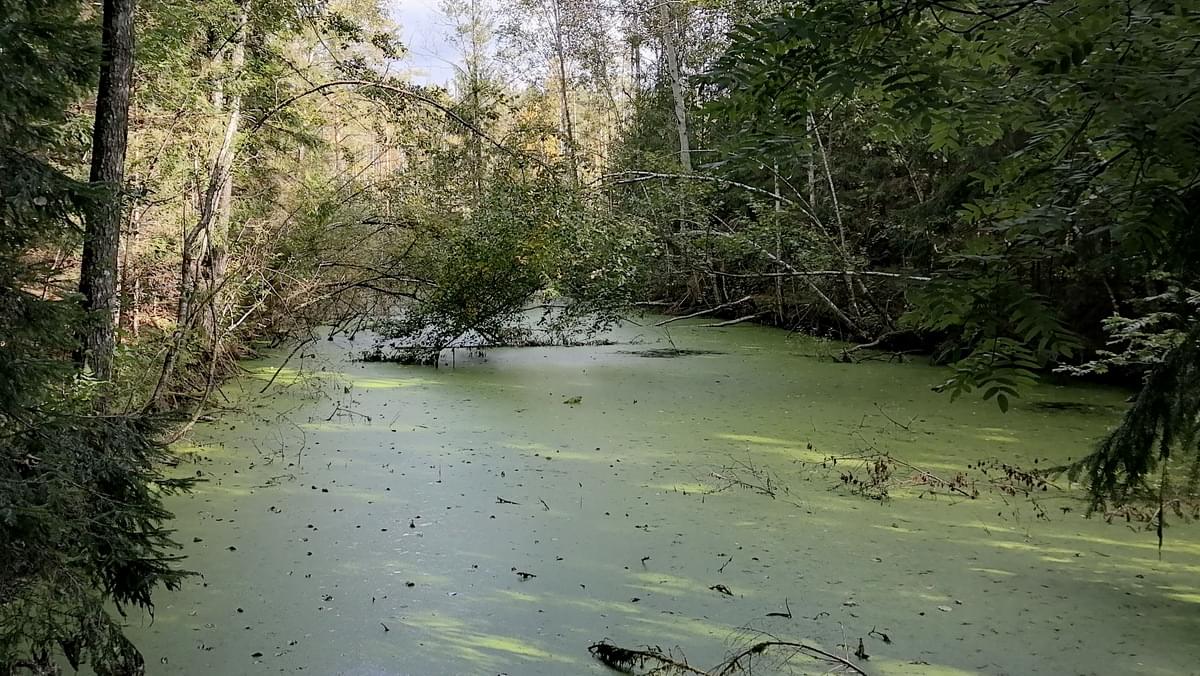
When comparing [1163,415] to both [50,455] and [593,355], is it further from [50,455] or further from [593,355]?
[593,355]

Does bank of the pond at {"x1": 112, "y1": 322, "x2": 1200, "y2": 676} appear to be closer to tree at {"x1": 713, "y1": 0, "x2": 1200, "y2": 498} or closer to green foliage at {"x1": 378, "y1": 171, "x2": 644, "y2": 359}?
tree at {"x1": 713, "y1": 0, "x2": 1200, "y2": 498}

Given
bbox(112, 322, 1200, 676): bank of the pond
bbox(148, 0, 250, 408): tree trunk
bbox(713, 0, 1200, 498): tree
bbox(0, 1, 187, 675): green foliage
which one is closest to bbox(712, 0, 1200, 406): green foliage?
bbox(713, 0, 1200, 498): tree

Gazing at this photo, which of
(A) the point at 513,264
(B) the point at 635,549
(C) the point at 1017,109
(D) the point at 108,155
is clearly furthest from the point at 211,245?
(C) the point at 1017,109

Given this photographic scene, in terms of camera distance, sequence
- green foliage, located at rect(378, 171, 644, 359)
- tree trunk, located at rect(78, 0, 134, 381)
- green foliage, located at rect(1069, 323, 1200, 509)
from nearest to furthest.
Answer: green foliage, located at rect(1069, 323, 1200, 509) < tree trunk, located at rect(78, 0, 134, 381) < green foliage, located at rect(378, 171, 644, 359)

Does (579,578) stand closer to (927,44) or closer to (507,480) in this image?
(507,480)

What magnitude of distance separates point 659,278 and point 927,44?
771cm

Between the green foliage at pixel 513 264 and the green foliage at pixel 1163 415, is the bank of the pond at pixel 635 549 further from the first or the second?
the green foliage at pixel 513 264

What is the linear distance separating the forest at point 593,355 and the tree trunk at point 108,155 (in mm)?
15

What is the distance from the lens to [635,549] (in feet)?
9.71

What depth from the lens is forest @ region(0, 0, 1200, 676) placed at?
4.68 feet

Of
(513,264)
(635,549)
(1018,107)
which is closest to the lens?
(1018,107)

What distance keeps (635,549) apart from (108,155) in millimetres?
2534

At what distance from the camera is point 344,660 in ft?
7.09

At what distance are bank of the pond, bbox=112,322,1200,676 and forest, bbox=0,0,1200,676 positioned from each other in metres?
0.02
